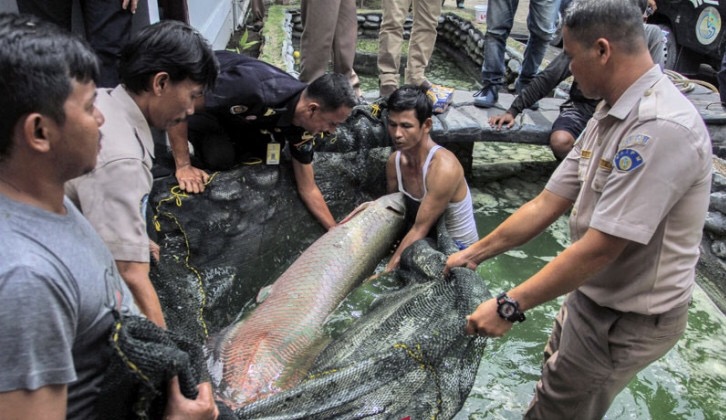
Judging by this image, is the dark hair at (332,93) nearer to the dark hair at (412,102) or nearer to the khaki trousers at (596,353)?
the dark hair at (412,102)

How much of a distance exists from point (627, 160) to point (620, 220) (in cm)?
23

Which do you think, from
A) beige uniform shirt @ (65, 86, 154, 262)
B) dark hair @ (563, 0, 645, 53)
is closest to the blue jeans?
dark hair @ (563, 0, 645, 53)

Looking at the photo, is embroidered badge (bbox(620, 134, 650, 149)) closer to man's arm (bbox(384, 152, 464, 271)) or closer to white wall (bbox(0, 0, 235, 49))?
man's arm (bbox(384, 152, 464, 271))

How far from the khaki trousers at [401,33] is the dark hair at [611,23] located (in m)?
4.43

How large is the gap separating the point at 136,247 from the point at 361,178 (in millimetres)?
3342

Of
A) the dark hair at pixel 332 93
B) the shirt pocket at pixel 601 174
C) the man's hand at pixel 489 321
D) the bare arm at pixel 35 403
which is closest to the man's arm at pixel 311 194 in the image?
the dark hair at pixel 332 93

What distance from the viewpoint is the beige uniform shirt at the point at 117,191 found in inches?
88.4

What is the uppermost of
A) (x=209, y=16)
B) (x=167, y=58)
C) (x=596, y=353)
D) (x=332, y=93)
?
(x=167, y=58)

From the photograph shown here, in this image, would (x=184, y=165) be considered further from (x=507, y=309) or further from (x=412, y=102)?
(x=507, y=309)

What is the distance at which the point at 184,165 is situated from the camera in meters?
4.07

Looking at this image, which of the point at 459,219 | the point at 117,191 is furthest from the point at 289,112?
the point at 117,191

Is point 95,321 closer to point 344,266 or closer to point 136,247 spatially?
point 136,247

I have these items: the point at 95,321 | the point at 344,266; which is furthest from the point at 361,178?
the point at 95,321

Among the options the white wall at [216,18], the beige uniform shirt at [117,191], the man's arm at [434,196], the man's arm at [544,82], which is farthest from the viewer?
the white wall at [216,18]
